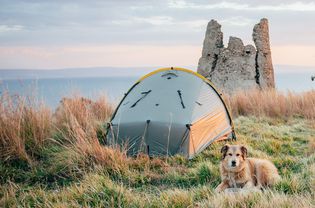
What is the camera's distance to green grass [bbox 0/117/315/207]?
4.24m

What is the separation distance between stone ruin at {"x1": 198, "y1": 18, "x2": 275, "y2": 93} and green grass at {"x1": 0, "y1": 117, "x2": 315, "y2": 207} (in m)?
8.22

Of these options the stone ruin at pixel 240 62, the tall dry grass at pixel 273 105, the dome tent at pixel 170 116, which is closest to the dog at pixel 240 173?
the dome tent at pixel 170 116

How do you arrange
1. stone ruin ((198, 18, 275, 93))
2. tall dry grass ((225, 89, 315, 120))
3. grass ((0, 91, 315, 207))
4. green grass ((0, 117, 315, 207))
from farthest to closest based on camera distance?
stone ruin ((198, 18, 275, 93)), tall dry grass ((225, 89, 315, 120)), grass ((0, 91, 315, 207)), green grass ((0, 117, 315, 207))

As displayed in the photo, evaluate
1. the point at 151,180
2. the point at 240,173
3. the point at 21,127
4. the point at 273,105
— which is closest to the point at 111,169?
the point at 151,180

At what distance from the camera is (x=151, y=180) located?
562 cm

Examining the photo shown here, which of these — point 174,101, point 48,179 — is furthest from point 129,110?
point 48,179

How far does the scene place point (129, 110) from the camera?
24.4 feet

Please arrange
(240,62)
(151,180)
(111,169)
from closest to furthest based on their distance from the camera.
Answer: (151,180)
(111,169)
(240,62)

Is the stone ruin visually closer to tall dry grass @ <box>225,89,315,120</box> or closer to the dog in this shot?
tall dry grass @ <box>225,89,315,120</box>

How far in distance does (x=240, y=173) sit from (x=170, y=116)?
2.22 m

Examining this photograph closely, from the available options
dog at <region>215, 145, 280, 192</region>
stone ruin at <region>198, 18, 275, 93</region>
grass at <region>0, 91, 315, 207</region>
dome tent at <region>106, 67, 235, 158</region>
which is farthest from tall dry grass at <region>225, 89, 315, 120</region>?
dog at <region>215, 145, 280, 192</region>

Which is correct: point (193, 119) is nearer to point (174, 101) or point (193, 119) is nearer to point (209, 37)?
point (174, 101)

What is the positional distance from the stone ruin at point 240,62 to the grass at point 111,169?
7.51 m

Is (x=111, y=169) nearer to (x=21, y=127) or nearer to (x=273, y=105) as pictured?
(x=21, y=127)
